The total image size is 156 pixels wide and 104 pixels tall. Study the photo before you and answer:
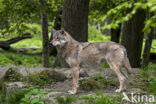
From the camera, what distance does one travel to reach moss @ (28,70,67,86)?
22.2 ft

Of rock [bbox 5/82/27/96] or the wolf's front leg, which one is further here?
rock [bbox 5/82/27/96]

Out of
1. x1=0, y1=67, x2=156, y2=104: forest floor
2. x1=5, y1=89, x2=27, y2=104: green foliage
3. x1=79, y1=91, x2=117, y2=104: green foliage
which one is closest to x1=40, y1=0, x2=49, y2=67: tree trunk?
x1=0, y1=67, x2=156, y2=104: forest floor

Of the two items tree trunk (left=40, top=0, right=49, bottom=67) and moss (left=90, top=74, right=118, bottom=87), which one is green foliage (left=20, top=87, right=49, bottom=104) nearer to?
moss (left=90, top=74, right=118, bottom=87)

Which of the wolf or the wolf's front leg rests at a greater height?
the wolf

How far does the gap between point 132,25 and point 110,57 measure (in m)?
5.67

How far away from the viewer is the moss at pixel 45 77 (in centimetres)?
676

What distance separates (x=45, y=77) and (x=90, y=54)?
1913 millimetres

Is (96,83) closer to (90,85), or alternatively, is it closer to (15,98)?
(90,85)

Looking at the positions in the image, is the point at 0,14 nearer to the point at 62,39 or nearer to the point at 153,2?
the point at 62,39

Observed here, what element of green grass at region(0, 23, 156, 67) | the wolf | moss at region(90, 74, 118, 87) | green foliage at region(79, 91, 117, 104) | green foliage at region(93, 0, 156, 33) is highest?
green foliage at region(93, 0, 156, 33)

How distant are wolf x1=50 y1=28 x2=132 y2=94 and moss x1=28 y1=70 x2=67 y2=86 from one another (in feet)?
4.25

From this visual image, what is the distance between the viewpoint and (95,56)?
5871mm

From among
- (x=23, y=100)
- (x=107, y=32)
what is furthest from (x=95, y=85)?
(x=107, y=32)

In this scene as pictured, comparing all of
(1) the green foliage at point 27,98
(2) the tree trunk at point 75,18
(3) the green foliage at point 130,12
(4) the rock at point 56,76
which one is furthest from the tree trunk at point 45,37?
(3) the green foliage at point 130,12
